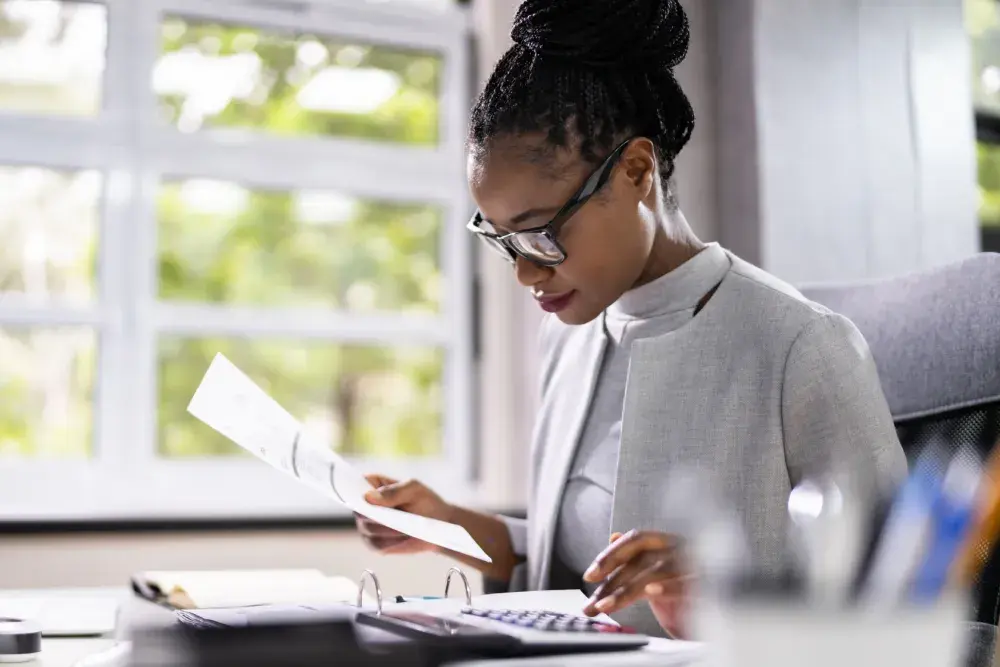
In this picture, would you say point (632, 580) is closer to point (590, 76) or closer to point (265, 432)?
point (265, 432)

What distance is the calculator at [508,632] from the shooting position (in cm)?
60

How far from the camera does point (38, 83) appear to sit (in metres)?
2.42

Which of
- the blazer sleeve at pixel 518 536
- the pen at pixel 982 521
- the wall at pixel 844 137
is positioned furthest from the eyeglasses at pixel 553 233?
the wall at pixel 844 137

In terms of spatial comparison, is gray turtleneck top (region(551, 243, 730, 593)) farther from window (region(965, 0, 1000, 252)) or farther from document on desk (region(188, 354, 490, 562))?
window (region(965, 0, 1000, 252))

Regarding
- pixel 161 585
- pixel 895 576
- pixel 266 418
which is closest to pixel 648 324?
pixel 266 418

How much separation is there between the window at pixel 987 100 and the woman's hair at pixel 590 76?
220 centimetres

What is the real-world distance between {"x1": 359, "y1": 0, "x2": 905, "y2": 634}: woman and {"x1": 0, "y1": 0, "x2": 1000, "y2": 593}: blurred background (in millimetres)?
1203

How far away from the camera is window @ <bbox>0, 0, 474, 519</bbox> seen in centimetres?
237

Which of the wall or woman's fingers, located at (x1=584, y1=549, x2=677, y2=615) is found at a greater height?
the wall

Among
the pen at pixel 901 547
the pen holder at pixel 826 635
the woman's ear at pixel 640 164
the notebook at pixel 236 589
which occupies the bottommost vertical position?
the notebook at pixel 236 589

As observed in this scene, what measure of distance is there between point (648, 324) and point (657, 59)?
316 millimetres

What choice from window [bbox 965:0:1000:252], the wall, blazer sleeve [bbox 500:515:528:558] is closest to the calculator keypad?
blazer sleeve [bbox 500:515:528:558]

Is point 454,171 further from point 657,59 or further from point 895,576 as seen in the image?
point 895,576

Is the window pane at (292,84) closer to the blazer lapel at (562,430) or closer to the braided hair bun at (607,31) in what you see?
the blazer lapel at (562,430)
